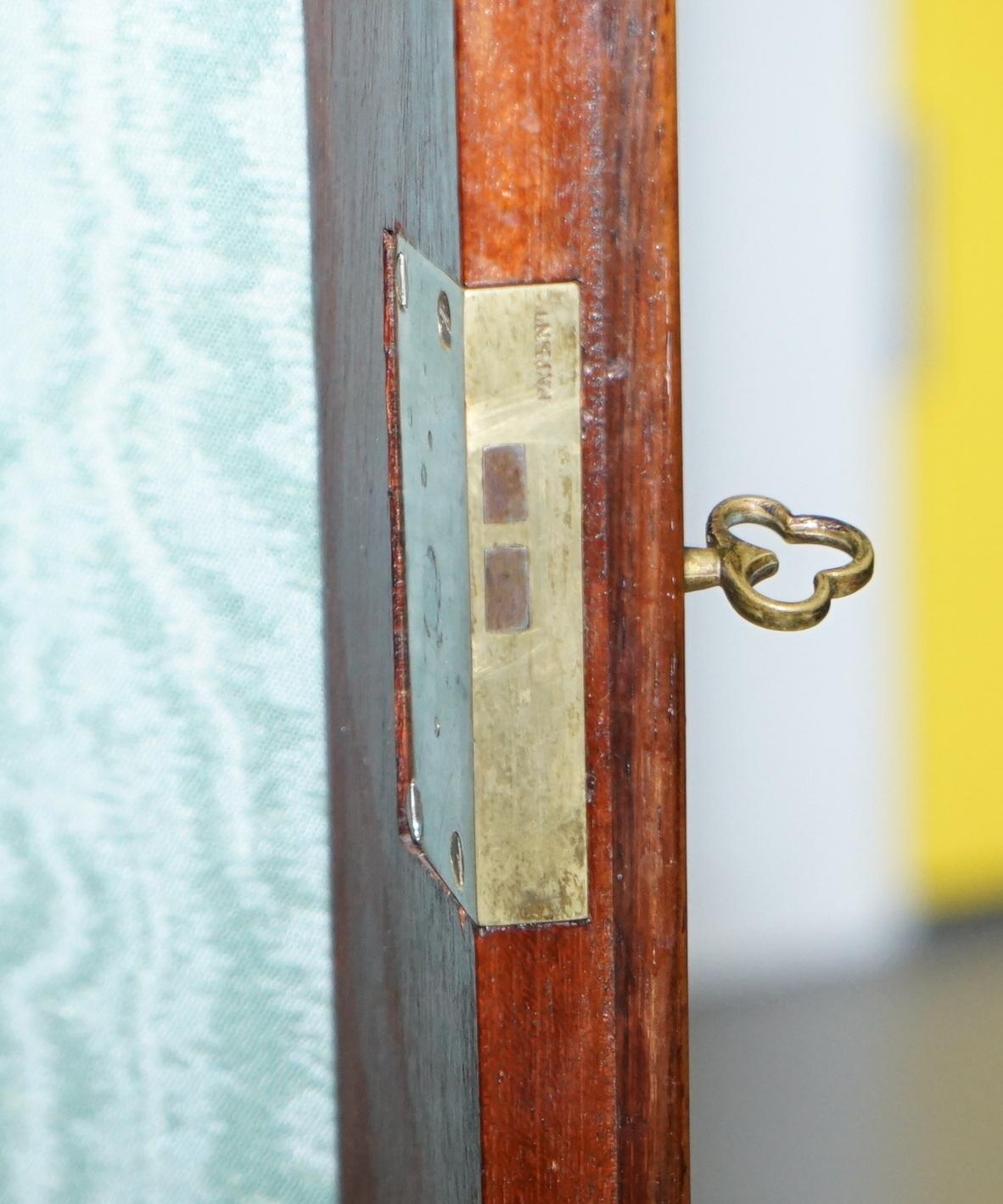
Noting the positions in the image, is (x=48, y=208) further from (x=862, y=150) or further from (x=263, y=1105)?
(x=862, y=150)

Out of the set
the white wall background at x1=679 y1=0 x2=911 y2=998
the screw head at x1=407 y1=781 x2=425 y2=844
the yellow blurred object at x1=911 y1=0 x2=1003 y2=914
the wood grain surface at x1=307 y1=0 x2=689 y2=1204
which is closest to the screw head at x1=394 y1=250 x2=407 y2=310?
the wood grain surface at x1=307 y1=0 x2=689 y2=1204

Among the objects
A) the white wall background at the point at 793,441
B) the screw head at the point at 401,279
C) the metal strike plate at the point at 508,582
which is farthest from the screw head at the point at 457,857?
the white wall background at the point at 793,441

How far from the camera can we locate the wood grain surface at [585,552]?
0.99ft

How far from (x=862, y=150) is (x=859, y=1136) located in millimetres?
921

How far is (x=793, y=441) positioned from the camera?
5.20ft

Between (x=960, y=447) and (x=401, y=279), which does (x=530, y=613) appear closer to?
(x=401, y=279)

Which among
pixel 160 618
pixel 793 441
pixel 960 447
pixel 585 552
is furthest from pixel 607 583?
pixel 960 447

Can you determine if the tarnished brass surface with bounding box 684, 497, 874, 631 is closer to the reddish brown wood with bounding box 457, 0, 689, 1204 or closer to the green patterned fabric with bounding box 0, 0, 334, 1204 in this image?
the reddish brown wood with bounding box 457, 0, 689, 1204

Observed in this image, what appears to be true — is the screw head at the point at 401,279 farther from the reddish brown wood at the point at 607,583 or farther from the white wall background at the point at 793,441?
the white wall background at the point at 793,441

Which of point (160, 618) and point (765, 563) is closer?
point (765, 563)

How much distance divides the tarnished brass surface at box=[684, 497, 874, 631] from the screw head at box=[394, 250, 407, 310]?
87mm

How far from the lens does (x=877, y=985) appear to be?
63.9 inches

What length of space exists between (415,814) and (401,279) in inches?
5.1

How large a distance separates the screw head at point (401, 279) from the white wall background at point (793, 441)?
107cm
